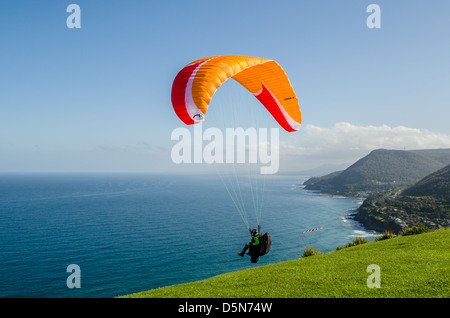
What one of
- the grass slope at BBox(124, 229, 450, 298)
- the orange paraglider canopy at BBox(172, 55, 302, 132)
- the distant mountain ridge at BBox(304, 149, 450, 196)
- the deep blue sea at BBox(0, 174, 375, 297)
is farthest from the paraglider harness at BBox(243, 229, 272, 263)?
the distant mountain ridge at BBox(304, 149, 450, 196)

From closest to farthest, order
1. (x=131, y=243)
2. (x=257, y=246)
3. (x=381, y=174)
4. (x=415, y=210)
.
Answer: (x=257, y=246), (x=131, y=243), (x=415, y=210), (x=381, y=174)

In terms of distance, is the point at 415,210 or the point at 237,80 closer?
the point at 237,80

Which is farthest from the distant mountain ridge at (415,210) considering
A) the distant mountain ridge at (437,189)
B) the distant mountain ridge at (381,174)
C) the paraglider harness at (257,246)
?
the paraglider harness at (257,246)

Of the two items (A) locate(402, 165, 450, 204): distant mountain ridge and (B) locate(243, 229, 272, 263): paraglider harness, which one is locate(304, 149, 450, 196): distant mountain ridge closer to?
(A) locate(402, 165, 450, 204): distant mountain ridge

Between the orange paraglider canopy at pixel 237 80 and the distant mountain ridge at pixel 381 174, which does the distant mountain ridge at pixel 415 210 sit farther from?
the orange paraglider canopy at pixel 237 80

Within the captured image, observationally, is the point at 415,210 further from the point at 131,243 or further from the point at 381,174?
the point at 381,174

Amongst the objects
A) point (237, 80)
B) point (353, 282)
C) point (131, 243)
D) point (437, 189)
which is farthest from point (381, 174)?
point (353, 282)

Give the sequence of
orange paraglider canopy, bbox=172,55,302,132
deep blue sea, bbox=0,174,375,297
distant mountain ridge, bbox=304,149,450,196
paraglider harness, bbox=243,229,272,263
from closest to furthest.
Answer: orange paraglider canopy, bbox=172,55,302,132 → paraglider harness, bbox=243,229,272,263 → deep blue sea, bbox=0,174,375,297 → distant mountain ridge, bbox=304,149,450,196

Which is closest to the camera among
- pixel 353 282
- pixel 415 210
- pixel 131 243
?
pixel 353 282
